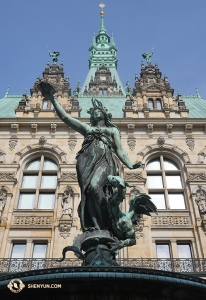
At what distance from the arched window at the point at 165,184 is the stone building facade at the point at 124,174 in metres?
0.05

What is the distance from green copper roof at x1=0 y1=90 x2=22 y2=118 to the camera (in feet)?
73.3

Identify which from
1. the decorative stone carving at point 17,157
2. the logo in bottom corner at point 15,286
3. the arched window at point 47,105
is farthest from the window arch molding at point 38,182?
the logo in bottom corner at point 15,286

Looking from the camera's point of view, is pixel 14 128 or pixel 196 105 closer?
pixel 14 128

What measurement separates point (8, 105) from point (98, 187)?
18.9 metres

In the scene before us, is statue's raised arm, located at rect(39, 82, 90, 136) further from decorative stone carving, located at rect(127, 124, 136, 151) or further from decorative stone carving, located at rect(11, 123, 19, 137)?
decorative stone carving, located at rect(11, 123, 19, 137)

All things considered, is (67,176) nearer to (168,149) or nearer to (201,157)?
(168,149)

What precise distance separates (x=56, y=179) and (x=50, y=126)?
3.07 m

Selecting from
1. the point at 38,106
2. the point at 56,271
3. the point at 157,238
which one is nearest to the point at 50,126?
the point at 38,106

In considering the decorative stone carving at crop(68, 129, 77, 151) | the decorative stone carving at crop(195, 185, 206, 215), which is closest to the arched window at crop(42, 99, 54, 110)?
the decorative stone carving at crop(68, 129, 77, 151)

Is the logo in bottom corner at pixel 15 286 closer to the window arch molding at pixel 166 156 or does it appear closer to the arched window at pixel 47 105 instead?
the window arch molding at pixel 166 156

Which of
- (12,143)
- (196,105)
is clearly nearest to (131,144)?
(12,143)

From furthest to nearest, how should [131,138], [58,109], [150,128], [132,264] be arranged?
1. [150,128]
2. [131,138]
3. [132,264]
4. [58,109]

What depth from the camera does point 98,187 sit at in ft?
21.5

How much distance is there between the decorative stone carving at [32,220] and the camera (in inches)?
609
